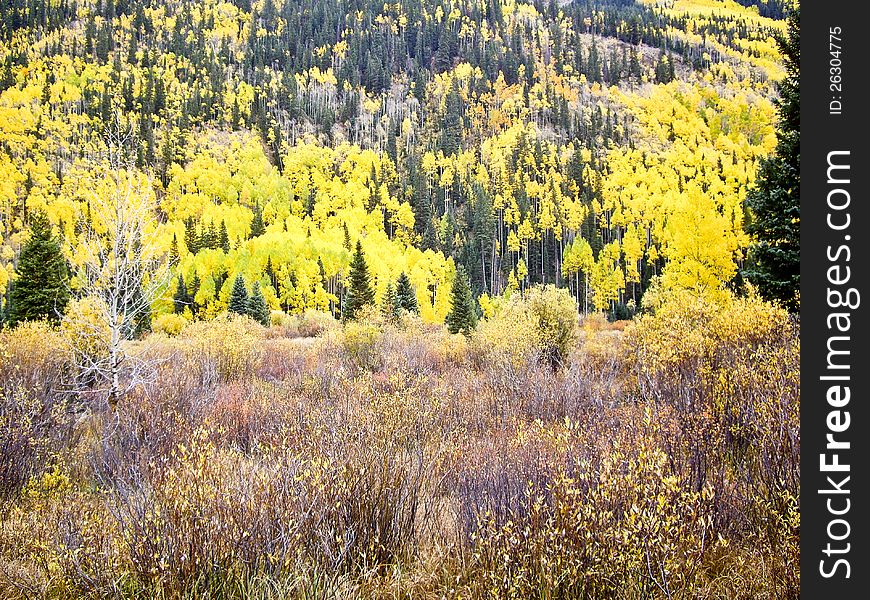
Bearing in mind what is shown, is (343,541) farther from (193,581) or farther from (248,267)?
(248,267)

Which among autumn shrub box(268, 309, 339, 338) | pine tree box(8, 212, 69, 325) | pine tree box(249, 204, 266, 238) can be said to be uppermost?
pine tree box(249, 204, 266, 238)

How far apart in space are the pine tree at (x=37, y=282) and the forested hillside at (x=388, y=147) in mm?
12138

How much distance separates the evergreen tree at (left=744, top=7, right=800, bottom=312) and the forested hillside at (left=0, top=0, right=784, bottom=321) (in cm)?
1152

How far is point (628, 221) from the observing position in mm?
Answer: 98438

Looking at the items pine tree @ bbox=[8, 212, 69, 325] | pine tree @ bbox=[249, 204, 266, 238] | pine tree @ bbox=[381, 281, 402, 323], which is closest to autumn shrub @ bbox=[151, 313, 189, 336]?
pine tree @ bbox=[8, 212, 69, 325]

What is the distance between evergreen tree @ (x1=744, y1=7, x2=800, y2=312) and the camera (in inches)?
379

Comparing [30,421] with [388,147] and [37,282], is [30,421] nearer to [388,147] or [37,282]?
[37,282]

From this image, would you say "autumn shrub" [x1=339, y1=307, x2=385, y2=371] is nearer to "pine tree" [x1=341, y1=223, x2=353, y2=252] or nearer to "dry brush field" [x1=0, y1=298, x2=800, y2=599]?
"dry brush field" [x1=0, y1=298, x2=800, y2=599]

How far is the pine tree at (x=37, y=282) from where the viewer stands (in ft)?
75.4

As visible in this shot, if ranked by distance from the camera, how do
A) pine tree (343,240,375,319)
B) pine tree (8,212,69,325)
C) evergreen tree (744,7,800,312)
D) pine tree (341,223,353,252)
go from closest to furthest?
1. evergreen tree (744,7,800,312)
2. pine tree (8,212,69,325)
3. pine tree (343,240,375,319)
4. pine tree (341,223,353,252)

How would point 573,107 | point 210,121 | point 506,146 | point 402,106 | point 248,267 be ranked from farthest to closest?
1. point 402,106
2. point 573,107
3. point 506,146
4. point 210,121
5. point 248,267

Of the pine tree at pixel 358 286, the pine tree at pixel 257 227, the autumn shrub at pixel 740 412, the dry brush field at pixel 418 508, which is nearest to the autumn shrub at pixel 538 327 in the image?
the autumn shrub at pixel 740 412

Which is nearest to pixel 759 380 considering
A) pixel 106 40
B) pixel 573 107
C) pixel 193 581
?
pixel 193 581

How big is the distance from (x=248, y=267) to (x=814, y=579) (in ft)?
204
